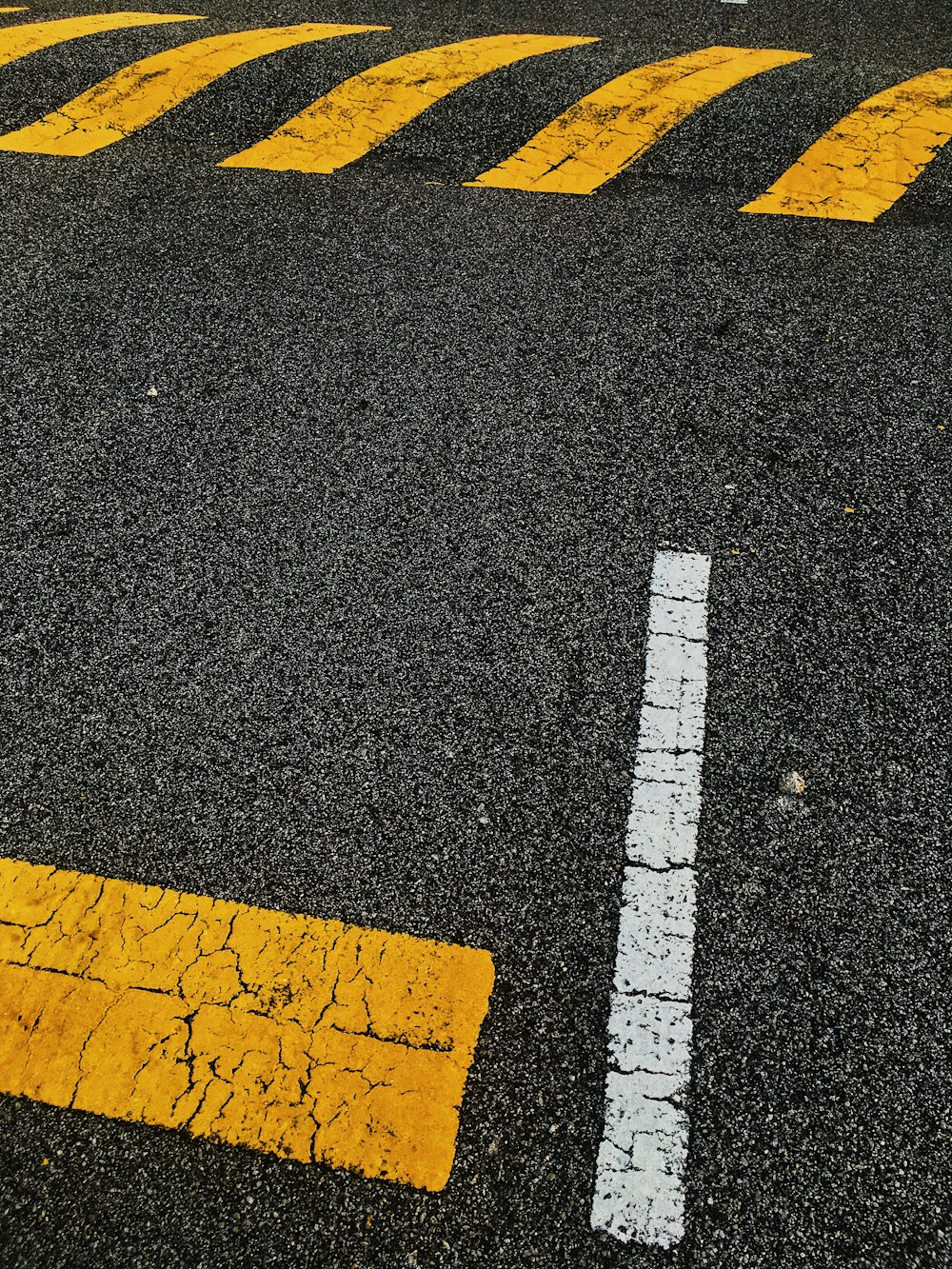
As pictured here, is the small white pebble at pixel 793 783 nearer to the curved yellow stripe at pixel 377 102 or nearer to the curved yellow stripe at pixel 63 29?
the curved yellow stripe at pixel 377 102

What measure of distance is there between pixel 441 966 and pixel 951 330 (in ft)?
10.1

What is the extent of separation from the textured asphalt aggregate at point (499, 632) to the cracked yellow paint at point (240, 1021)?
5 cm

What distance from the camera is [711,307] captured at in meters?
3.70

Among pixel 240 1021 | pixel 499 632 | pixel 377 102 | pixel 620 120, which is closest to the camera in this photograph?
pixel 240 1021

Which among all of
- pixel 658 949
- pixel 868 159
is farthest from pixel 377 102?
pixel 658 949

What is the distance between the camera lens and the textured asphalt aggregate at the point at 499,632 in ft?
5.74

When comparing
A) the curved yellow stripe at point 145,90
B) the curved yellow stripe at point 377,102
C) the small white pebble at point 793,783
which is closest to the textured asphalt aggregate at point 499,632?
the small white pebble at point 793,783

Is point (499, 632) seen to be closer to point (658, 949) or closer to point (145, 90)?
point (658, 949)

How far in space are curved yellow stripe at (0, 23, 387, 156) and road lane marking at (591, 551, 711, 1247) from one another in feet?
13.9

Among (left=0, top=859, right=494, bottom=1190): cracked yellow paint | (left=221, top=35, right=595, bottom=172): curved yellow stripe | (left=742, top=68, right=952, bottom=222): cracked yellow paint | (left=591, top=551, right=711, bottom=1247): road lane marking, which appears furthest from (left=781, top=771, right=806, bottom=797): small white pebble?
(left=221, top=35, right=595, bottom=172): curved yellow stripe

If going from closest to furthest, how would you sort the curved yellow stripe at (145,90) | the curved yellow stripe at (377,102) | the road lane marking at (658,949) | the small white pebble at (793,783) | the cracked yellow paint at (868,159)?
the road lane marking at (658,949), the small white pebble at (793,783), the cracked yellow paint at (868,159), the curved yellow stripe at (377,102), the curved yellow stripe at (145,90)

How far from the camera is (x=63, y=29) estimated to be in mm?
5828

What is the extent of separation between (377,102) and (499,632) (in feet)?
12.6

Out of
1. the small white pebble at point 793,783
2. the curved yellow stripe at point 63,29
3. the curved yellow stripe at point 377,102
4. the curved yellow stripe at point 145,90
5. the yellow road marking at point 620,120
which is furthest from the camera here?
the curved yellow stripe at point 63,29
